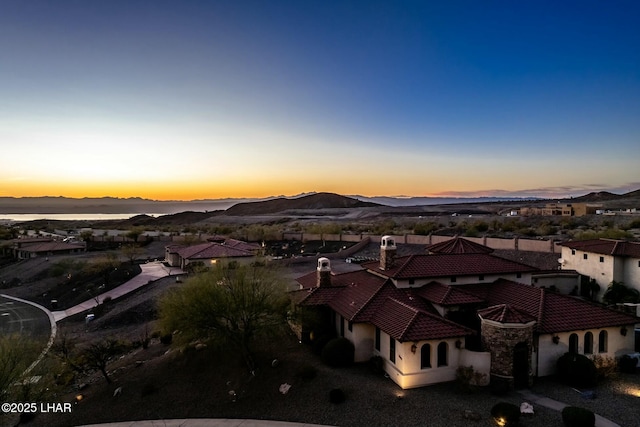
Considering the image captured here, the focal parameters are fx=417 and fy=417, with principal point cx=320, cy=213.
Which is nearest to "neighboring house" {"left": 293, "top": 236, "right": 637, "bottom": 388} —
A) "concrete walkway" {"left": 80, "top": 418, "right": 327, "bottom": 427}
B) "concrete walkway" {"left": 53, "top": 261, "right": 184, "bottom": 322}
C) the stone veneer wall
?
the stone veneer wall

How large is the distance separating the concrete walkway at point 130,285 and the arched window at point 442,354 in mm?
40005

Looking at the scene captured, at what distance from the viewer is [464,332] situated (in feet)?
70.5

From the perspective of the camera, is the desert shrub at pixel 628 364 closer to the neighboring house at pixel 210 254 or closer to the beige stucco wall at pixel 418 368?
the beige stucco wall at pixel 418 368

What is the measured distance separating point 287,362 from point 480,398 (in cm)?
1073

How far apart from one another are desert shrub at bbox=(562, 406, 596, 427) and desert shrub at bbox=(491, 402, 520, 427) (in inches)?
73.4

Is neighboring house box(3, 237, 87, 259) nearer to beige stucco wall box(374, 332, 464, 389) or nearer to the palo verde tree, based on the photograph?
the palo verde tree

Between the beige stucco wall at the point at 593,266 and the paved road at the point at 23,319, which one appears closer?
the beige stucco wall at the point at 593,266

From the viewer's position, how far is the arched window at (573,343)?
22.6 meters

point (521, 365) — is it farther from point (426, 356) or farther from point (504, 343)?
point (426, 356)

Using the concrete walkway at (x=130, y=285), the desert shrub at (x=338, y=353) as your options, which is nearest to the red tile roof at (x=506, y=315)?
the desert shrub at (x=338, y=353)

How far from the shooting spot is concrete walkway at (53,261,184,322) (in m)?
47.3

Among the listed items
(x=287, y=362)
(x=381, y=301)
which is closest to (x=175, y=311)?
(x=287, y=362)

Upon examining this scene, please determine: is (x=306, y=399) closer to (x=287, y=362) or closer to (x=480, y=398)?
(x=287, y=362)

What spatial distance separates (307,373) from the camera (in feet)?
73.5
